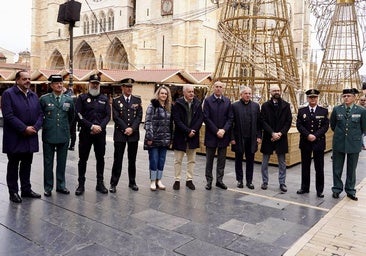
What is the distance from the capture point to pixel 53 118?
545cm

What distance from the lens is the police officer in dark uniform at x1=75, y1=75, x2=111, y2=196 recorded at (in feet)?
18.2

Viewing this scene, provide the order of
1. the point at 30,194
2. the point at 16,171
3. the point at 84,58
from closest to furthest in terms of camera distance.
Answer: the point at 16,171
the point at 30,194
the point at 84,58

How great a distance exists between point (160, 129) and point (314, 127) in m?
2.56

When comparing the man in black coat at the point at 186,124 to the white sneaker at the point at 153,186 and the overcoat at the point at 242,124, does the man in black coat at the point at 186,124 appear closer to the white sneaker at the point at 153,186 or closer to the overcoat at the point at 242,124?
the white sneaker at the point at 153,186

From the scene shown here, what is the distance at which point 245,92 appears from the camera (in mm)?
6297

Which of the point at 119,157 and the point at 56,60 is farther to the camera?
the point at 56,60

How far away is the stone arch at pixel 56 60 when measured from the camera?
4762cm

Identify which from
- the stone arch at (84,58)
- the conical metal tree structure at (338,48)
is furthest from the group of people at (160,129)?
the stone arch at (84,58)

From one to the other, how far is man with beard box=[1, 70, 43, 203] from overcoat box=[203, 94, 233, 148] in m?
2.70

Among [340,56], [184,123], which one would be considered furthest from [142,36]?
[184,123]

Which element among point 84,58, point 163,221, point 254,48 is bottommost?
point 163,221

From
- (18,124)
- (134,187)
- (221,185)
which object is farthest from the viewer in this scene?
(221,185)

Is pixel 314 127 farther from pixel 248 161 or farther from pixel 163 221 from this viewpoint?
pixel 163 221

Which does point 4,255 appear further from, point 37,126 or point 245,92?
point 245,92
